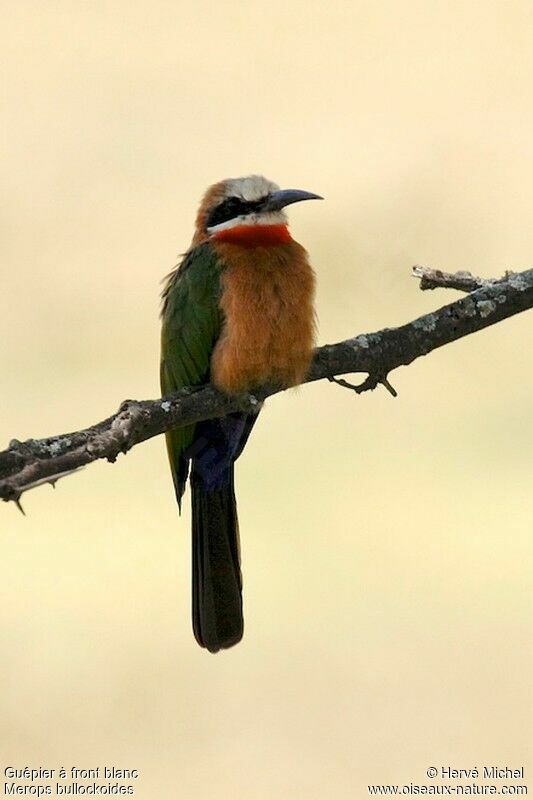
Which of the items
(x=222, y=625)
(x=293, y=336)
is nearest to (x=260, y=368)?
(x=293, y=336)

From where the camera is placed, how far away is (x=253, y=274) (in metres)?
1.94

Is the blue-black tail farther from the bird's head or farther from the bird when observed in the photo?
the bird's head

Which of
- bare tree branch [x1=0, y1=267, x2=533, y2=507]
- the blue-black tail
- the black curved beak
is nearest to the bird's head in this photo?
the black curved beak

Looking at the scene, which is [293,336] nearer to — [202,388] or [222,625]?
[202,388]

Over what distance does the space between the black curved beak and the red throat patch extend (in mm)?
36

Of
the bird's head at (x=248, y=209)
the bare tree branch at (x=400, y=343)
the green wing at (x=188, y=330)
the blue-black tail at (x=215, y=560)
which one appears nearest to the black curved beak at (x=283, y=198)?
the bird's head at (x=248, y=209)

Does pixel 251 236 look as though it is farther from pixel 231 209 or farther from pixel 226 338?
pixel 226 338

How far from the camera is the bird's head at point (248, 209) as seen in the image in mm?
2010

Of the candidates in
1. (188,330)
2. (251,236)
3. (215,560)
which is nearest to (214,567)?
(215,560)

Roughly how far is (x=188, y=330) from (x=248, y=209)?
263mm

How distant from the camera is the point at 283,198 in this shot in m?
2.02

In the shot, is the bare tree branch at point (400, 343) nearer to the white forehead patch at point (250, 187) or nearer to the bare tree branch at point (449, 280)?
the bare tree branch at point (449, 280)

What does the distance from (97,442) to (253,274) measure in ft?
2.42

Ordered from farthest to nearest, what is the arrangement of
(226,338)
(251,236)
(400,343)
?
(251,236), (226,338), (400,343)
